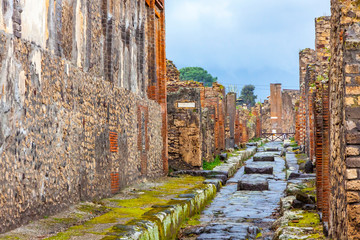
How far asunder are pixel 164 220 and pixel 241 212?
3.08 m

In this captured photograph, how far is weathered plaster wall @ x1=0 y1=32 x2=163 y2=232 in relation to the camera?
4.79 meters

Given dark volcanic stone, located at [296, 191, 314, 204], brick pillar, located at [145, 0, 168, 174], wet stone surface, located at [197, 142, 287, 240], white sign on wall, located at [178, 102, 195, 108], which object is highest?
brick pillar, located at [145, 0, 168, 174]

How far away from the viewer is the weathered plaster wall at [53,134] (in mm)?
Answer: 4785

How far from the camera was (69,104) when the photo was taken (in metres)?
6.35

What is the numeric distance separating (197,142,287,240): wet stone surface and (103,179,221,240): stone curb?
1.03 ft

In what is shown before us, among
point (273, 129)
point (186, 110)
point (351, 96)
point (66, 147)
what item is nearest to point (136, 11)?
point (186, 110)

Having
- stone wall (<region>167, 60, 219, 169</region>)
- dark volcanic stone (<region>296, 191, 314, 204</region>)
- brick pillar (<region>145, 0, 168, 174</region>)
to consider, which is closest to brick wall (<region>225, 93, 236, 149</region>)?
stone wall (<region>167, 60, 219, 169</region>)

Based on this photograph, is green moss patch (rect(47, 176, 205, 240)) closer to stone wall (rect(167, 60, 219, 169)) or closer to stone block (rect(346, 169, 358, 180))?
stone block (rect(346, 169, 358, 180))

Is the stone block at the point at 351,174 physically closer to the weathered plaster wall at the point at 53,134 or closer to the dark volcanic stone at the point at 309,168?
the weathered plaster wall at the point at 53,134

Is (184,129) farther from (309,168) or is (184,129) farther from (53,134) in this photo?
(53,134)

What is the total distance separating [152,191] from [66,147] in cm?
296

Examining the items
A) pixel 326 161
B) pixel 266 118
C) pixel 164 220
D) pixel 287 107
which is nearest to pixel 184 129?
pixel 164 220

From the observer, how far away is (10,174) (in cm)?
475

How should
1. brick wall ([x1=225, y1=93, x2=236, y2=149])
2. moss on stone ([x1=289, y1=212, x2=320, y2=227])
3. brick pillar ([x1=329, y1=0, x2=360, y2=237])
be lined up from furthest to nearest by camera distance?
brick wall ([x1=225, y1=93, x2=236, y2=149]) → moss on stone ([x1=289, y1=212, x2=320, y2=227]) → brick pillar ([x1=329, y1=0, x2=360, y2=237])
